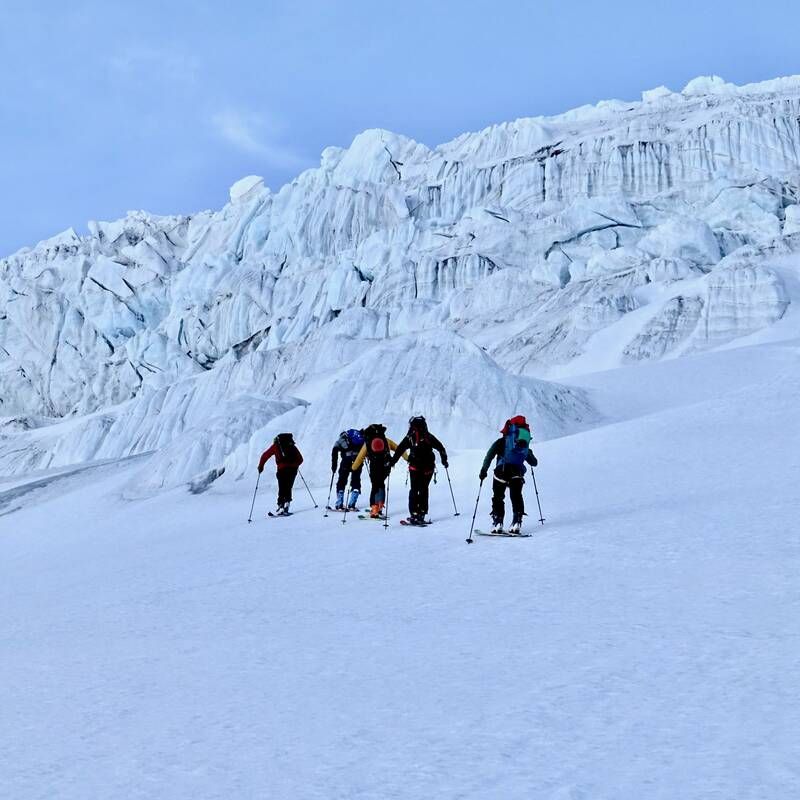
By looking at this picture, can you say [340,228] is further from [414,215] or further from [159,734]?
[159,734]

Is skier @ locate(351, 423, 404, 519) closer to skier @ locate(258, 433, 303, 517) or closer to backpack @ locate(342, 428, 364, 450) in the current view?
backpack @ locate(342, 428, 364, 450)

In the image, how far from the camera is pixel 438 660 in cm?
542

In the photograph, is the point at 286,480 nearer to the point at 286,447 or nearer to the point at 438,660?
the point at 286,447

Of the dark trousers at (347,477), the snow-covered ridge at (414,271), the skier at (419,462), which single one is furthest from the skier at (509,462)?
the snow-covered ridge at (414,271)

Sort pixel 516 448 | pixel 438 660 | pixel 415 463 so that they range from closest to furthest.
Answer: pixel 438 660 → pixel 516 448 → pixel 415 463

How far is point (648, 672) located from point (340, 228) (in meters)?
87.6

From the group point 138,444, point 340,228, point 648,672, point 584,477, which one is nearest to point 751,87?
point 340,228

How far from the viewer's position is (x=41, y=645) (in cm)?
672

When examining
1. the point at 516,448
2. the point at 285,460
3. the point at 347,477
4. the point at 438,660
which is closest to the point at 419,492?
the point at 516,448

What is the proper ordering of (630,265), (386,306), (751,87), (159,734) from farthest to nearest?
(751,87) < (386,306) < (630,265) < (159,734)

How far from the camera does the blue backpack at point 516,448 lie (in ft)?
34.7

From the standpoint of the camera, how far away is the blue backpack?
10.6m

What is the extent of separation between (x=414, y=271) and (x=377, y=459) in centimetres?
6162

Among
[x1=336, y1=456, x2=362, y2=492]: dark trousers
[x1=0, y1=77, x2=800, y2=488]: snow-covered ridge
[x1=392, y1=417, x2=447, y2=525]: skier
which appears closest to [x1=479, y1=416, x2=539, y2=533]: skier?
[x1=392, y1=417, x2=447, y2=525]: skier
